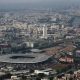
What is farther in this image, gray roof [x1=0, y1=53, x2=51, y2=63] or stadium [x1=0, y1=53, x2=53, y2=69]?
gray roof [x1=0, y1=53, x2=51, y2=63]

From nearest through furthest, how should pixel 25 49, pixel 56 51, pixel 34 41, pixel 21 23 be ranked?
pixel 56 51, pixel 25 49, pixel 34 41, pixel 21 23

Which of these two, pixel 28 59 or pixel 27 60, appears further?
pixel 28 59

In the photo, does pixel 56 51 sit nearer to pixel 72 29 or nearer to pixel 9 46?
pixel 9 46

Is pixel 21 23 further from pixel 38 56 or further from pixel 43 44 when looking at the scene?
pixel 38 56

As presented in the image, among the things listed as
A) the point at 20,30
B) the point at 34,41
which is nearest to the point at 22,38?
the point at 34,41

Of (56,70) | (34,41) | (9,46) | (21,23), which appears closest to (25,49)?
(9,46)

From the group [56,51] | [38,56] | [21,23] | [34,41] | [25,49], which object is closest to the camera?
[38,56]

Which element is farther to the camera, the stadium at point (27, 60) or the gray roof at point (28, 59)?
the gray roof at point (28, 59)

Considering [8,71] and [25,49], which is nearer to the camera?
[8,71]
